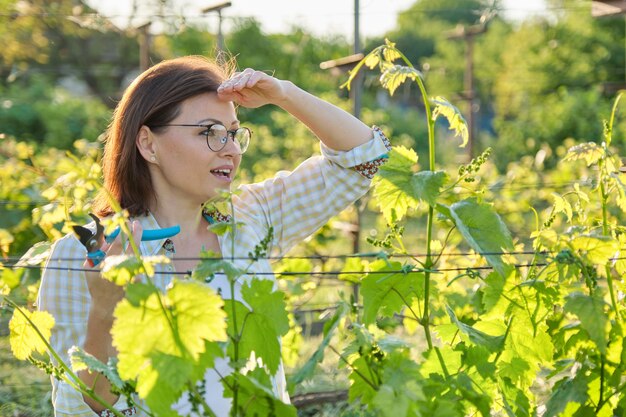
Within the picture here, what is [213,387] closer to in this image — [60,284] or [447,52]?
[60,284]

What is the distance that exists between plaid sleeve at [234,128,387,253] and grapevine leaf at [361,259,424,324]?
1.78 ft

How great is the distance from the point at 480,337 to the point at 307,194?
70cm

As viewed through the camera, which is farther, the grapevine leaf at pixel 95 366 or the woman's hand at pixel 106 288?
the woman's hand at pixel 106 288

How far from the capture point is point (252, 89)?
1724mm

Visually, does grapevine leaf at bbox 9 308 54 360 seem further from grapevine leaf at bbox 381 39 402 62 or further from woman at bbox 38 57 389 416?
grapevine leaf at bbox 381 39 402 62

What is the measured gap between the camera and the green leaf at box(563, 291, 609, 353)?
1156mm

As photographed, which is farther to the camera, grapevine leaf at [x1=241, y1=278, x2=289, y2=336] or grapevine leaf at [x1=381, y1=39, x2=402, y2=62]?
grapevine leaf at [x1=381, y1=39, x2=402, y2=62]

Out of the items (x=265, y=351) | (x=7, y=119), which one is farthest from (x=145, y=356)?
(x=7, y=119)

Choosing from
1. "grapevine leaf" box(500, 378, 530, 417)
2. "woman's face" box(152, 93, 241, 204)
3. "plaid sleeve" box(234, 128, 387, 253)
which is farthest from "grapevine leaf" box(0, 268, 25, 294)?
"grapevine leaf" box(500, 378, 530, 417)

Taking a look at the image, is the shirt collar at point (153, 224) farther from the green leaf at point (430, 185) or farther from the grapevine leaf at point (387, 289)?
the green leaf at point (430, 185)

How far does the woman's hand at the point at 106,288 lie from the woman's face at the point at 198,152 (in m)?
0.40

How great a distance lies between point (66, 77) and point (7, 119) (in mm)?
11981

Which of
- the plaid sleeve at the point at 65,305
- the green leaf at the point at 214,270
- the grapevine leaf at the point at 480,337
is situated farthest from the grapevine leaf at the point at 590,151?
the plaid sleeve at the point at 65,305

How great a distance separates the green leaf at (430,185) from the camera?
1233 mm
